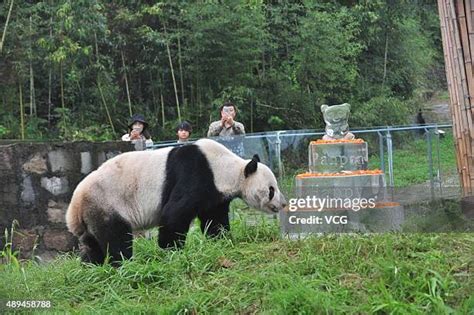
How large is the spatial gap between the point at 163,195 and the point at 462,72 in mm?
3471

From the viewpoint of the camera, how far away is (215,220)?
6.65 metres

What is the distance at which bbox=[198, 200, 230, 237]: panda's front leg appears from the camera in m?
6.60

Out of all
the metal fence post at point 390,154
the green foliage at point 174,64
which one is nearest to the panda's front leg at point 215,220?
the metal fence post at point 390,154

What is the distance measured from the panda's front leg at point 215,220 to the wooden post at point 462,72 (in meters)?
2.59

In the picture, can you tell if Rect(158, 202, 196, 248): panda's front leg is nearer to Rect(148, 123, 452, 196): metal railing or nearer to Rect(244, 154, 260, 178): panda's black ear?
Rect(244, 154, 260, 178): panda's black ear

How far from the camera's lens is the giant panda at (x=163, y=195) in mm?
6309

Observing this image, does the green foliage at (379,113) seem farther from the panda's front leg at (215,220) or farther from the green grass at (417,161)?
the panda's front leg at (215,220)

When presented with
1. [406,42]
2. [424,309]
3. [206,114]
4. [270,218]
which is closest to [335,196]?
[270,218]

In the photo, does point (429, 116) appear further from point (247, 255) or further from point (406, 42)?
point (247, 255)

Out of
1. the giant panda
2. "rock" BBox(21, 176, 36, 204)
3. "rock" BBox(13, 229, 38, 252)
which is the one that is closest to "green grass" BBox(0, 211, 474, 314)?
the giant panda

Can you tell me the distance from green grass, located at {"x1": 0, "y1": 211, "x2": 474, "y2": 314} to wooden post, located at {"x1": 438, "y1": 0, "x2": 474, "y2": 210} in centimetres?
195

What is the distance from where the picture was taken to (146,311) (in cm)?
508

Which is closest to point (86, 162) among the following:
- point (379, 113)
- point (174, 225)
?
point (174, 225)

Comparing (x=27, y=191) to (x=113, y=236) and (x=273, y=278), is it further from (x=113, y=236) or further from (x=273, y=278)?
(x=273, y=278)
